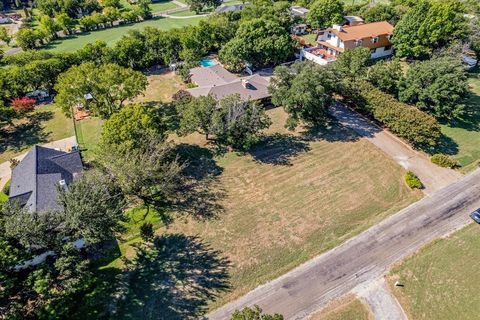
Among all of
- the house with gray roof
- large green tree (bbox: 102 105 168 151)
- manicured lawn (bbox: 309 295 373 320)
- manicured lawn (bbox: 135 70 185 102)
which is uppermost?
large green tree (bbox: 102 105 168 151)

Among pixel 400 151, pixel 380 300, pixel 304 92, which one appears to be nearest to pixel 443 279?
pixel 380 300

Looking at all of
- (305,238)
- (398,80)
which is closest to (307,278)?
(305,238)

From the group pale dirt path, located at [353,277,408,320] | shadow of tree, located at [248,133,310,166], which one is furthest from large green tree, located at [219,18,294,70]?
pale dirt path, located at [353,277,408,320]

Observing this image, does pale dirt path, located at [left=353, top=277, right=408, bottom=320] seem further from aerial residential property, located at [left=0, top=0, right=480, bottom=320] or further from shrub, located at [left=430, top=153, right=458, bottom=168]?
shrub, located at [left=430, top=153, right=458, bottom=168]

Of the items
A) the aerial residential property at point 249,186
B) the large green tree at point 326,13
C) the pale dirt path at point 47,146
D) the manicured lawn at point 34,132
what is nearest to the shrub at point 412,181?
the aerial residential property at point 249,186

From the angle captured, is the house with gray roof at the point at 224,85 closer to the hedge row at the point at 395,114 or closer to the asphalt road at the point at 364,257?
the hedge row at the point at 395,114

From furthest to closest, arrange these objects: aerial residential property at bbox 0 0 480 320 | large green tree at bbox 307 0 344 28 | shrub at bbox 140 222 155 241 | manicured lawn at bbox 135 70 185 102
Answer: large green tree at bbox 307 0 344 28
manicured lawn at bbox 135 70 185 102
shrub at bbox 140 222 155 241
aerial residential property at bbox 0 0 480 320

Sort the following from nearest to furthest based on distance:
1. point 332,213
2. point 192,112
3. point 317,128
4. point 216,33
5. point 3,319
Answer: point 3,319, point 332,213, point 192,112, point 317,128, point 216,33

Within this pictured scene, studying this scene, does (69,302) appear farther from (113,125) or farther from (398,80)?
(398,80)
